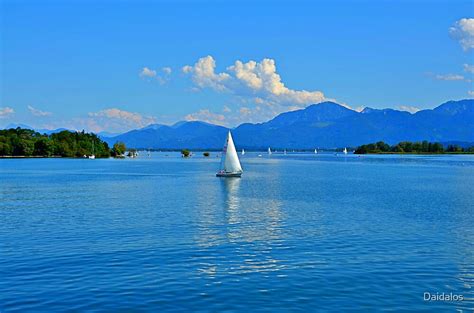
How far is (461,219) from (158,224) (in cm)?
3431

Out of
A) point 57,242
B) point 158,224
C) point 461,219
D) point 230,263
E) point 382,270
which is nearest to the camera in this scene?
point 382,270

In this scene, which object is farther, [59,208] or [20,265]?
[59,208]

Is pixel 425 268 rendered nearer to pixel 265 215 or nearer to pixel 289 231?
pixel 289 231

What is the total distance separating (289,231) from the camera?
153ft

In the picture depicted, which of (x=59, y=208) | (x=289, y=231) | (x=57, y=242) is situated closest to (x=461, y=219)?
(x=289, y=231)

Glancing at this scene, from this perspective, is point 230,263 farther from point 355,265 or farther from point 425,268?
point 425,268

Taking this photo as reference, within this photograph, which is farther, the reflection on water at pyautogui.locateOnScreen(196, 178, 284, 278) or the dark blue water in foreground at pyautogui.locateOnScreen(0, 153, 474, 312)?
the reflection on water at pyautogui.locateOnScreen(196, 178, 284, 278)

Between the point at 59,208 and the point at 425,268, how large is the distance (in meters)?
48.5

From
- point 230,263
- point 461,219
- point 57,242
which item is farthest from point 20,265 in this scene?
point 461,219

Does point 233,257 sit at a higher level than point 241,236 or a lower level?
lower

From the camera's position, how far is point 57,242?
133ft

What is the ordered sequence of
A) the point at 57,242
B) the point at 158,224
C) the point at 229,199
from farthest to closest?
1. the point at 229,199
2. the point at 158,224
3. the point at 57,242

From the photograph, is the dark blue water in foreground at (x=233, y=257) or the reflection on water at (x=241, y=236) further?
the reflection on water at (x=241, y=236)

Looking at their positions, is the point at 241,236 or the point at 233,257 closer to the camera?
the point at 233,257
